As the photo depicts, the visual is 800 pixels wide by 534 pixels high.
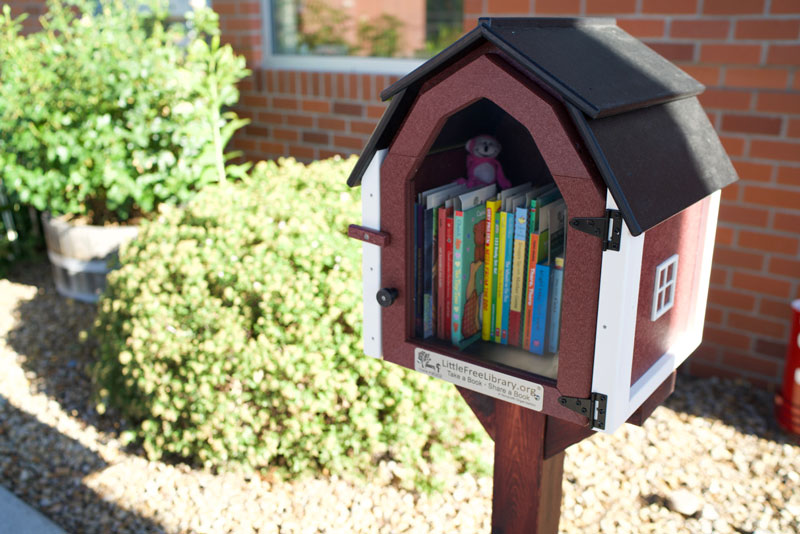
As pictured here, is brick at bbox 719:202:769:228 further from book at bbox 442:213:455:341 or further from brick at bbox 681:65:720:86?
book at bbox 442:213:455:341

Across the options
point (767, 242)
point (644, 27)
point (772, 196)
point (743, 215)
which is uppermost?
point (644, 27)

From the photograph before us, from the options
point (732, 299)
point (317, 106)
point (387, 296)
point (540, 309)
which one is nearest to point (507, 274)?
point (540, 309)

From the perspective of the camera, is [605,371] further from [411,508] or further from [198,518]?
[198,518]

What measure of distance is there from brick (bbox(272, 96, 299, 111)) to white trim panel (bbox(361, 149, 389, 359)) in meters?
3.20

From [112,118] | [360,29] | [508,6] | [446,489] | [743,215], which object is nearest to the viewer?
[446,489]

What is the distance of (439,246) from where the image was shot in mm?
1728

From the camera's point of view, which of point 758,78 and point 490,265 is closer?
point 490,265

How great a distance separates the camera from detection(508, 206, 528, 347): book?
1609mm

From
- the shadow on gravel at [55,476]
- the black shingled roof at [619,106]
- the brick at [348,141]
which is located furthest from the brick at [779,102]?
the shadow on gravel at [55,476]

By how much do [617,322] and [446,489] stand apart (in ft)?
4.91

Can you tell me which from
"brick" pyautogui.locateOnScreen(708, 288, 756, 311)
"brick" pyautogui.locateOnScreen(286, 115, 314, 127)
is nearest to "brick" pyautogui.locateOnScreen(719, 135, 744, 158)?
"brick" pyautogui.locateOnScreen(708, 288, 756, 311)

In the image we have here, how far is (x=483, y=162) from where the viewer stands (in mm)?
1874

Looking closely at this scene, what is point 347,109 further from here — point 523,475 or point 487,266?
point 523,475

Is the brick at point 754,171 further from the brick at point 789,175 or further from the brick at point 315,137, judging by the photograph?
the brick at point 315,137
